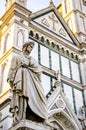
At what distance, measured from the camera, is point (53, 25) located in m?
13.6

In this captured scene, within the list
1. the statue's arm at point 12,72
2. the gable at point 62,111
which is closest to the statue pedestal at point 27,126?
the statue's arm at point 12,72

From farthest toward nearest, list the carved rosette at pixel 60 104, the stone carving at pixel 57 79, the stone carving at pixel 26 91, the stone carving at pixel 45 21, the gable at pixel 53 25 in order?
the stone carving at pixel 45 21
the gable at pixel 53 25
the stone carving at pixel 57 79
the carved rosette at pixel 60 104
the stone carving at pixel 26 91

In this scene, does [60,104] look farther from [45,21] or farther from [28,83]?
[28,83]

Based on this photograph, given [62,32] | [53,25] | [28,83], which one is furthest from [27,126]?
[62,32]

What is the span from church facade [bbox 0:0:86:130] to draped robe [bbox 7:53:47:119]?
13.7ft

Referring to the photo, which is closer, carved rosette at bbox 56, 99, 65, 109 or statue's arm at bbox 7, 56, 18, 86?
statue's arm at bbox 7, 56, 18, 86

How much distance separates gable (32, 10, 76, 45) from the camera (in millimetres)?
12812

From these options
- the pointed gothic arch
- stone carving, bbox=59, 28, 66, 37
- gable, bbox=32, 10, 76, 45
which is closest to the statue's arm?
the pointed gothic arch

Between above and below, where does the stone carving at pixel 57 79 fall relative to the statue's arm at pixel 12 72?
above

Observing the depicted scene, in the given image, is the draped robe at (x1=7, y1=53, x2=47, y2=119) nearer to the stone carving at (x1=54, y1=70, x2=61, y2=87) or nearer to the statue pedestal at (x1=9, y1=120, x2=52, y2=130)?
the statue pedestal at (x1=9, y1=120, x2=52, y2=130)

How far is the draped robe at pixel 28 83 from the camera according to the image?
4.14 metres

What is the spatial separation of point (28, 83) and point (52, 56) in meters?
7.83

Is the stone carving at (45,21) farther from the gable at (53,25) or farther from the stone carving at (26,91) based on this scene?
the stone carving at (26,91)

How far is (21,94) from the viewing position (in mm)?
4133
